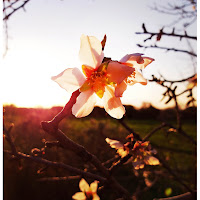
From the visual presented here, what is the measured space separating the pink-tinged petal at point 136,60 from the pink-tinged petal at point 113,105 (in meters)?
0.08

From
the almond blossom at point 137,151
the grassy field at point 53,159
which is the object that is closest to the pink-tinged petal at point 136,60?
the almond blossom at point 137,151

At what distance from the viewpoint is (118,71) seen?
54 cm

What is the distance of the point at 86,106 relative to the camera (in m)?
0.58

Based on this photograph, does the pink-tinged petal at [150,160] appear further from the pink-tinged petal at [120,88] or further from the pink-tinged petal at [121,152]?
the pink-tinged petal at [120,88]

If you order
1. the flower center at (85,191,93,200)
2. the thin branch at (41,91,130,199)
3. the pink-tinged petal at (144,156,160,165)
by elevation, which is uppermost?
the thin branch at (41,91,130,199)

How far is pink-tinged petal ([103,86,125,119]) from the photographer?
60 centimetres

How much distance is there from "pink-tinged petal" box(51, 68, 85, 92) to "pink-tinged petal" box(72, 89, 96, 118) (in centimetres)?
3

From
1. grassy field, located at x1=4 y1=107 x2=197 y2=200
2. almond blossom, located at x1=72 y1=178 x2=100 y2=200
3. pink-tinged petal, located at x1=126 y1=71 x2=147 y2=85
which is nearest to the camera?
pink-tinged petal, located at x1=126 y1=71 x2=147 y2=85

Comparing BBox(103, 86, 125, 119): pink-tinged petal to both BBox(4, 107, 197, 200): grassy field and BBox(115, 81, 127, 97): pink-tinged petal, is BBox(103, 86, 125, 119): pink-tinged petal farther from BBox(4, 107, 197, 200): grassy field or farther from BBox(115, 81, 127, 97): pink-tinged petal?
BBox(4, 107, 197, 200): grassy field

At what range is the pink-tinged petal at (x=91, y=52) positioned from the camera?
563 mm

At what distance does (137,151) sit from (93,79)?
50 cm

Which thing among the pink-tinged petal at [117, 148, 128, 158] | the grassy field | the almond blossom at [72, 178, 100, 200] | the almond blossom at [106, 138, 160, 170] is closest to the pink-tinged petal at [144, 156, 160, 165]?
the almond blossom at [106, 138, 160, 170]

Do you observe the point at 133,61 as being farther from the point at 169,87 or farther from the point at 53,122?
the point at 169,87

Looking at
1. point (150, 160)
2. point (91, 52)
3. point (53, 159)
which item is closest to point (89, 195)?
point (150, 160)
